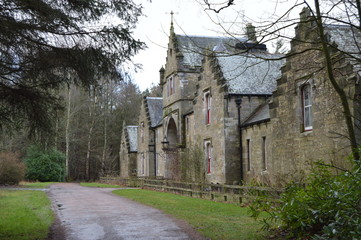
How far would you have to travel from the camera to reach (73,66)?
374 inches

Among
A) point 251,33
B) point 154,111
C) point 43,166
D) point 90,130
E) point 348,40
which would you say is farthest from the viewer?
point 90,130

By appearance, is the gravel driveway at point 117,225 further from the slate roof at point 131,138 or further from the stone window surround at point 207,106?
the slate roof at point 131,138

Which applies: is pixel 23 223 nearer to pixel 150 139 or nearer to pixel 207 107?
pixel 207 107

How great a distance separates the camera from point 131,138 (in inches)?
1889

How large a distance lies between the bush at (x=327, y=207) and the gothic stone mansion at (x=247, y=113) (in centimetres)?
103

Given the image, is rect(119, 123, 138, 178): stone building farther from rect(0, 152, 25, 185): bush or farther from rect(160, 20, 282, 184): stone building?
rect(160, 20, 282, 184): stone building

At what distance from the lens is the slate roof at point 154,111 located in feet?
135

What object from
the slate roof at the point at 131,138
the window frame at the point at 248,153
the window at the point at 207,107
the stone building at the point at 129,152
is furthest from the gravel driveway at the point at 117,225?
the slate roof at the point at 131,138

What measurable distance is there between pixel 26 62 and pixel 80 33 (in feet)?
4.93

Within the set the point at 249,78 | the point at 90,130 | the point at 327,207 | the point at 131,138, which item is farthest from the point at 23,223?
the point at 90,130

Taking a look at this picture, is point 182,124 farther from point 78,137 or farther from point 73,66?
point 78,137

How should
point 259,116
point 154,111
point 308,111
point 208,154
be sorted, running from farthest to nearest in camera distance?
point 154,111, point 208,154, point 259,116, point 308,111

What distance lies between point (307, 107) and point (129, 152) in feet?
105

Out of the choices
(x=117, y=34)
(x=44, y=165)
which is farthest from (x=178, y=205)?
(x=44, y=165)
